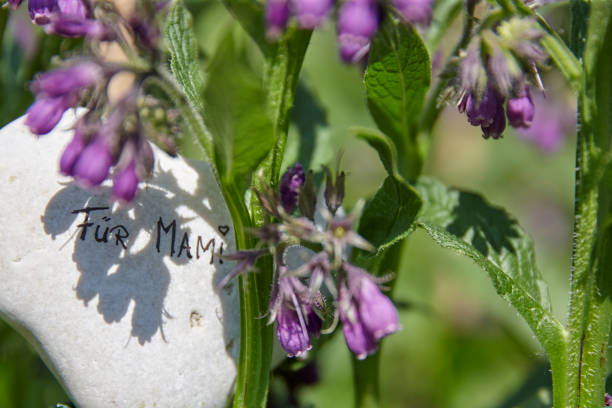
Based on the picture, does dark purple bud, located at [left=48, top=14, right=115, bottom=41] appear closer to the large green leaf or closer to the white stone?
the white stone

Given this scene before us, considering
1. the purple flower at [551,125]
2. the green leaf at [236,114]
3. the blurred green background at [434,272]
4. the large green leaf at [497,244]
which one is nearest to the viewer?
the green leaf at [236,114]

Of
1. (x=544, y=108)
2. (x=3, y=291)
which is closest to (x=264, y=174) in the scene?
(x=3, y=291)

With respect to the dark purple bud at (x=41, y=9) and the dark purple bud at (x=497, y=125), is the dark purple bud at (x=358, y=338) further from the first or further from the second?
the dark purple bud at (x=41, y=9)

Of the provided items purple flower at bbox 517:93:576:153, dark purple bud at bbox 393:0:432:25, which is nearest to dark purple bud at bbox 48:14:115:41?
dark purple bud at bbox 393:0:432:25

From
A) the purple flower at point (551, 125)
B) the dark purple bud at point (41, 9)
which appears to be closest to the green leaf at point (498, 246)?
the dark purple bud at point (41, 9)

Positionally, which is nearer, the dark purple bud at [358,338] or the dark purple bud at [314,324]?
the dark purple bud at [358,338]

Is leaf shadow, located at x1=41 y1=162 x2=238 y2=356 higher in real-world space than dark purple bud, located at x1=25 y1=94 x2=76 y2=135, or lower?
lower

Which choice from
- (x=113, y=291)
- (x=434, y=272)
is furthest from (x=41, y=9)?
(x=434, y=272)
